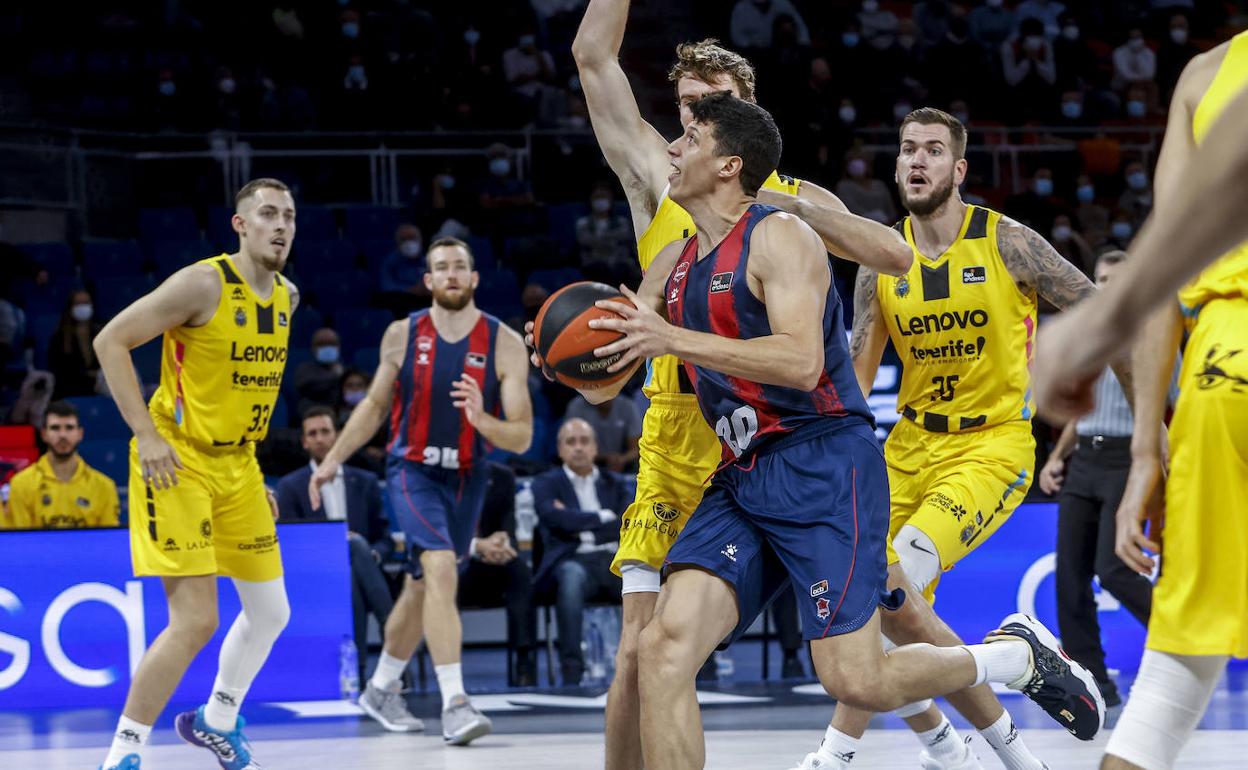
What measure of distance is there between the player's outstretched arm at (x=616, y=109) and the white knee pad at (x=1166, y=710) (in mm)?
2595

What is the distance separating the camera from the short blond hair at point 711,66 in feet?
15.8

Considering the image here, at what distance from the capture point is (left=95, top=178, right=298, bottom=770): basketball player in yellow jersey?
5621 mm

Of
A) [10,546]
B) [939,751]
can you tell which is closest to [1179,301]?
[939,751]

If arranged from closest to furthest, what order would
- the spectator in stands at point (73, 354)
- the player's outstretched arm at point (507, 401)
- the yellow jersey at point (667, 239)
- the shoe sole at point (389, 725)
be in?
the yellow jersey at point (667, 239), the player's outstretched arm at point (507, 401), the shoe sole at point (389, 725), the spectator in stands at point (73, 354)

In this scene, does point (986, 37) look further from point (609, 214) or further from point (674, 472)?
point (674, 472)

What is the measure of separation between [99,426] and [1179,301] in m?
9.43

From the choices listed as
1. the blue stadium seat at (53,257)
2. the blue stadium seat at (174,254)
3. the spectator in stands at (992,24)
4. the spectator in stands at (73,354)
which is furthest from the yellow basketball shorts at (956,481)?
the spectator in stands at (992,24)

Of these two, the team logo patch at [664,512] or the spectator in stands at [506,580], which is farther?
the spectator in stands at [506,580]

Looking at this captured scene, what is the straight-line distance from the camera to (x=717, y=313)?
4.04 meters

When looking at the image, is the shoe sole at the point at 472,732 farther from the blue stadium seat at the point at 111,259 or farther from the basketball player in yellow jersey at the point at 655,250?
the blue stadium seat at the point at 111,259

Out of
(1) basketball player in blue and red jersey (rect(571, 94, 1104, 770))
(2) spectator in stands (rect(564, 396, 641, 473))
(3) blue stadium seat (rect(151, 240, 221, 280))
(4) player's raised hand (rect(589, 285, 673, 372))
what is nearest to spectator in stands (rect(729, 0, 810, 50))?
(3) blue stadium seat (rect(151, 240, 221, 280))

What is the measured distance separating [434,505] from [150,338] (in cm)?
221

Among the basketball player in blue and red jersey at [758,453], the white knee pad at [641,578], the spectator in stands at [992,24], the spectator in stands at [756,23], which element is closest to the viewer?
the basketball player in blue and red jersey at [758,453]

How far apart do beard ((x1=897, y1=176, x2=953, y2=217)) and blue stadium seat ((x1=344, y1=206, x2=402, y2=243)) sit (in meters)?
9.02
